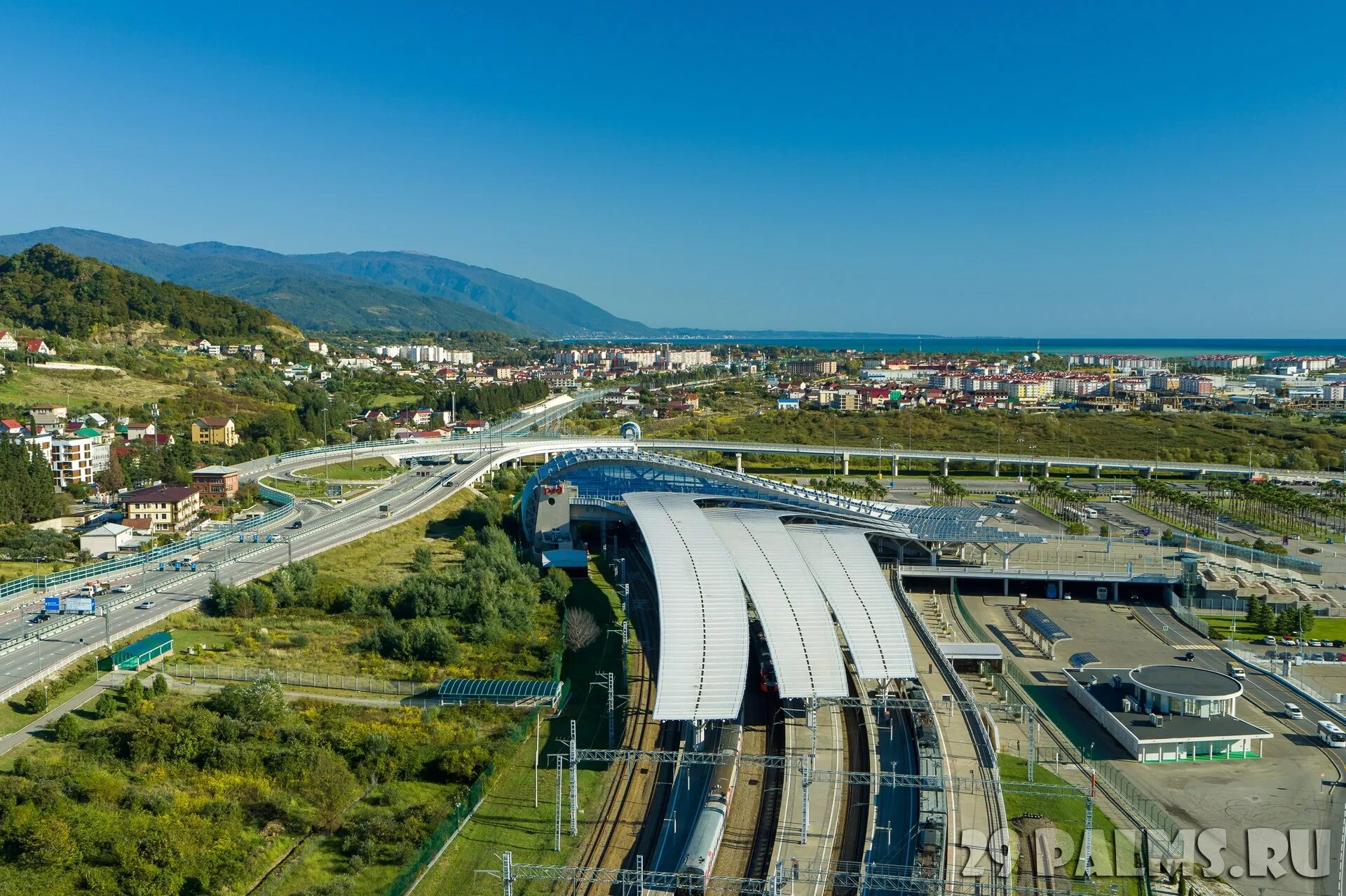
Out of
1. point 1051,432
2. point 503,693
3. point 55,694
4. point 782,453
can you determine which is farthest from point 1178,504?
point 55,694

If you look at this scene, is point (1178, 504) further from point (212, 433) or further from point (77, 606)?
point (212, 433)

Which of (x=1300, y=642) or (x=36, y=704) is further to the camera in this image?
(x=1300, y=642)

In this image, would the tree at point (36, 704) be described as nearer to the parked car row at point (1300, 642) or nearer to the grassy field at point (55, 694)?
the grassy field at point (55, 694)

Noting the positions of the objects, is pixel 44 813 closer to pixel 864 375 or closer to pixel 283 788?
pixel 283 788

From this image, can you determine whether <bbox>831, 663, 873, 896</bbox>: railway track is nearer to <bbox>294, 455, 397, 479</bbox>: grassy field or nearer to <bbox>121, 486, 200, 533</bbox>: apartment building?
<bbox>121, 486, 200, 533</bbox>: apartment building

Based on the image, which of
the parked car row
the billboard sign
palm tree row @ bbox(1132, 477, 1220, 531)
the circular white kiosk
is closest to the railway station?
the circular white kiosk

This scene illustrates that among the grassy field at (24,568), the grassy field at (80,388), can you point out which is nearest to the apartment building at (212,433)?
the grassy field at (80,388)
